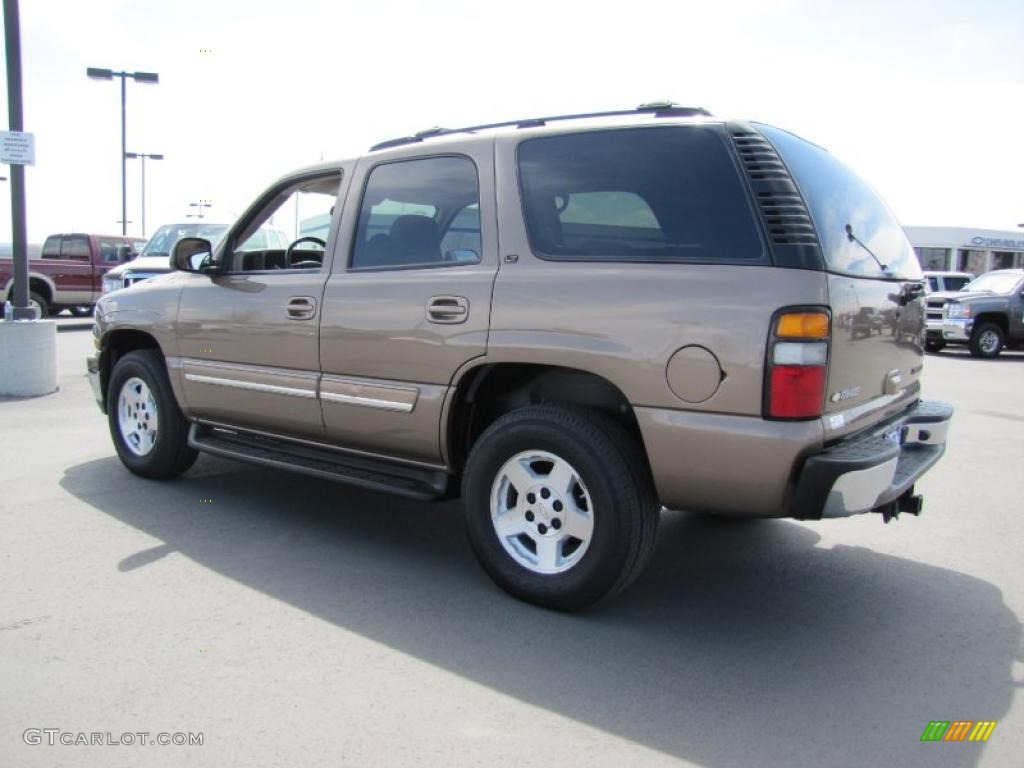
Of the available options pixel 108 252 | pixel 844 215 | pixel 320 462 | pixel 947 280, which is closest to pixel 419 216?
pixel 320 462

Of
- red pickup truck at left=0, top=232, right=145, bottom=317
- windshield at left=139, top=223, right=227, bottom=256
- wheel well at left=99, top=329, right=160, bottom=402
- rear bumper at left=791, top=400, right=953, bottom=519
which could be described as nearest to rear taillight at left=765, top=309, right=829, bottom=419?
rear bumper at left=791, top=400, right=953, bottom=519

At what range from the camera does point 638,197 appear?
3.38 metres

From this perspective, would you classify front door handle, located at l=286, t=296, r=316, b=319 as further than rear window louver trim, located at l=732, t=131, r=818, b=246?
Yes

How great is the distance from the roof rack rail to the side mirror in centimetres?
126

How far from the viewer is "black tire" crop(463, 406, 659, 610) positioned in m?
3.25

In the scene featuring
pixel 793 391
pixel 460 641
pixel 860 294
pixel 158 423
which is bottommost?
pixel 460 641

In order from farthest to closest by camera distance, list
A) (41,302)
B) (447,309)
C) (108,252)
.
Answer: (108,252)
(41,302)
(447,309)

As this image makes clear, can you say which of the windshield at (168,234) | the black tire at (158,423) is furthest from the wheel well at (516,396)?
the windshield at (168,234)

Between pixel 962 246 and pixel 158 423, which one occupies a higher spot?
pixel 962 246

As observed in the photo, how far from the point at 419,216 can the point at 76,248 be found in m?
16.7

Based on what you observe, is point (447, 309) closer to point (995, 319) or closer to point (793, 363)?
point (793, 363)

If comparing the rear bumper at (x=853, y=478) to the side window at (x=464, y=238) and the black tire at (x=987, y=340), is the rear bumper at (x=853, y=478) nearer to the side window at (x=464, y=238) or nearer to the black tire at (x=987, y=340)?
the side window at (x=464, y=238)

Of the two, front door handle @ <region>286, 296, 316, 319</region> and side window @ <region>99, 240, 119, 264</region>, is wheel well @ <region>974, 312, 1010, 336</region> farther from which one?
side window @ <region>99, 240, 119, 264</region>

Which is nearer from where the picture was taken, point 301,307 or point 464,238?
point 464,238
